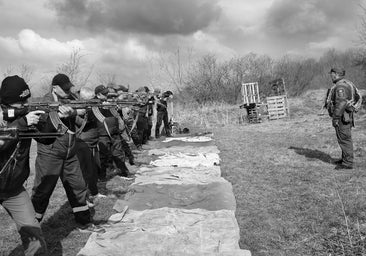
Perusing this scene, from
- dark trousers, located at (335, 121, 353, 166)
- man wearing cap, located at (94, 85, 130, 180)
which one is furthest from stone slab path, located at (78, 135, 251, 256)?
dark trousers, located at (335, 121, 353, 166)

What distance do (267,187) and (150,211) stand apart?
8.22ft

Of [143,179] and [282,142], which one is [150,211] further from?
[282,142]

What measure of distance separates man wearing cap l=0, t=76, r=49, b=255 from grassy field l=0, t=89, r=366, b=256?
1.06 metres

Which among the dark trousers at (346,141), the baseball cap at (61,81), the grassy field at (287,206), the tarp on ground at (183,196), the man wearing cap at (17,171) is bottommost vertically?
the grassy field at (287,206)

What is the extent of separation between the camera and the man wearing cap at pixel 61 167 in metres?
4.52

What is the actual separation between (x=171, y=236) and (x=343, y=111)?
16.2ft

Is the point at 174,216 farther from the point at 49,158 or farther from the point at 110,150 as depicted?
the point at 110,150

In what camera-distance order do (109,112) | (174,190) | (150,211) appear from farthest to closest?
(109,112), (174,190), (150,211)

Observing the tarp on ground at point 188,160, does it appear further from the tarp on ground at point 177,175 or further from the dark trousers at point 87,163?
the dark trousers at point 87,163

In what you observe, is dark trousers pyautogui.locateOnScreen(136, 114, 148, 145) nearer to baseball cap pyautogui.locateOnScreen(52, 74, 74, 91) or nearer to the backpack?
the backpack

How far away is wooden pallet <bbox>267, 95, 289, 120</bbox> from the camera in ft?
74.0

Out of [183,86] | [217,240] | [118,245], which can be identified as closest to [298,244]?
[217,240]

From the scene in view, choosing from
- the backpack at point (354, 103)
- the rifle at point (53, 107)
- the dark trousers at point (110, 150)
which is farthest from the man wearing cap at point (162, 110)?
the rifle at point (53, 107)

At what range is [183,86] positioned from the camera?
99.3 ft
